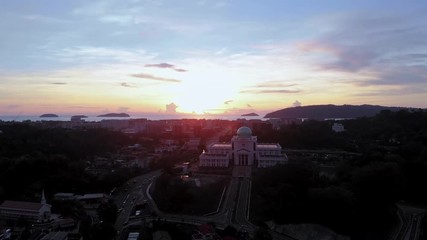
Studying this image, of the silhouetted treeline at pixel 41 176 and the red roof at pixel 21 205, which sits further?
the silhouetted treeline at pixel 41 176

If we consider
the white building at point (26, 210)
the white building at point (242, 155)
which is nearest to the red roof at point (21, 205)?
the white building at point (26, 210)

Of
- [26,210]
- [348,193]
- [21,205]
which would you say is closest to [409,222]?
[348,193]

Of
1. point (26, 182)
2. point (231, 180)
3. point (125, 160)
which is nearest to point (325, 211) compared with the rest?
point (231, 180)

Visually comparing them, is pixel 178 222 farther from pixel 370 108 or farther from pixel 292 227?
pixel 370 108

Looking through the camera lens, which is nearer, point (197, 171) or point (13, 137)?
point (197, 171)

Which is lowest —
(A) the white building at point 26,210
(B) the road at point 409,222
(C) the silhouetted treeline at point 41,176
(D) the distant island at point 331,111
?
(B) the road at point 409,222

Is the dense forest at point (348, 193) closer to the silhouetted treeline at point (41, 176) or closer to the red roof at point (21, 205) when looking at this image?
the silhouetted treeline at point (41, 176)
